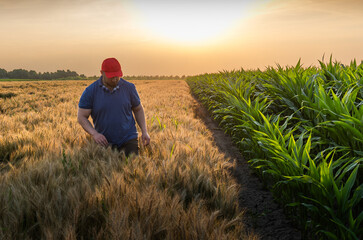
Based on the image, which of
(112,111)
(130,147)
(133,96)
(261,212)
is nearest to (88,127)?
(112,111)

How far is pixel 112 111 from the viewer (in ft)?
11.1

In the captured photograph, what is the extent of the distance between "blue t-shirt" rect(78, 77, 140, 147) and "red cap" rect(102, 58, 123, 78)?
1.06 ft

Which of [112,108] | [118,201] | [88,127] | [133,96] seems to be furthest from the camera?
[133,96]

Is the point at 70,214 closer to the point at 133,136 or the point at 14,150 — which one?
the point at 133,136

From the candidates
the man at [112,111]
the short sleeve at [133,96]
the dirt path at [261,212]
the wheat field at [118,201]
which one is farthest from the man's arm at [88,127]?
the dirt path at [261,212]

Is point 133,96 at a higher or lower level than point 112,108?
higher

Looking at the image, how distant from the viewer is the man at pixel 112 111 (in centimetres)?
330

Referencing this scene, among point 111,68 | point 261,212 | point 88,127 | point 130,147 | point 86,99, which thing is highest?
point 111,68

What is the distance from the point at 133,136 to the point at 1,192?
176 cm

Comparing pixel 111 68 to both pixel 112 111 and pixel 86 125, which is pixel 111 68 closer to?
pixel 112 111

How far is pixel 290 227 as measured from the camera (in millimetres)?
2322

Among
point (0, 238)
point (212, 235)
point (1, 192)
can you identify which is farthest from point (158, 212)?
point (1, 192)

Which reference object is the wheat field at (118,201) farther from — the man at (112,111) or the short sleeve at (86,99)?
the short sleeve at (86,99)

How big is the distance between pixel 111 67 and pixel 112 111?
0.61m
